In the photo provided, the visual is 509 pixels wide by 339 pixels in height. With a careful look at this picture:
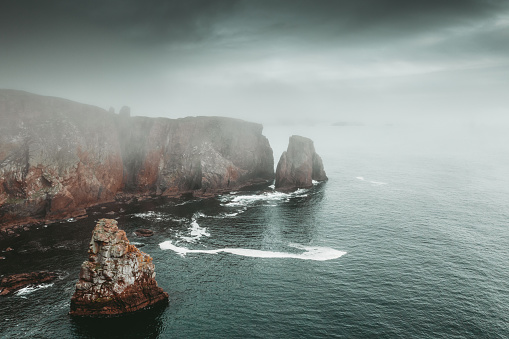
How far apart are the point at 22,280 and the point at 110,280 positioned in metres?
19.6

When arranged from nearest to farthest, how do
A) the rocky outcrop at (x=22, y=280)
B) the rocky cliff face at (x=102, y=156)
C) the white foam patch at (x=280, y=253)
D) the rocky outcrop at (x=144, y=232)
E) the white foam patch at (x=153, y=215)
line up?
the rocky outcrop at (x=22, y=280)
the white foam patch at (x=280, y=253)
the rocky outcrop at (x=144, y=232)
the rocky cliff face at (x=102, y=156)
the white foam patch at (x=153, y=215)

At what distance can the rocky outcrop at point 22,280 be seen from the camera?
161 ft

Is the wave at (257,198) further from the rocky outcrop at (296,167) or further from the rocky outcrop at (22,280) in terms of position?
the rocky outcrop at (22,280)

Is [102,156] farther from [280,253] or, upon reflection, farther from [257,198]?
[280,253]

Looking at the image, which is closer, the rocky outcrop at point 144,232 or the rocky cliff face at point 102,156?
the rocky outcrop at point 144,232

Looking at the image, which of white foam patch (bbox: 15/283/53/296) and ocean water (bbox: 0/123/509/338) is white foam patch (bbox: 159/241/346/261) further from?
white foam patch (bbox: 15/283/53/296)

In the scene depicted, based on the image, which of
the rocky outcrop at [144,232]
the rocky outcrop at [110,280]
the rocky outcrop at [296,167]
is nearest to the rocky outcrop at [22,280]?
the rocky outcrop at [110,280]

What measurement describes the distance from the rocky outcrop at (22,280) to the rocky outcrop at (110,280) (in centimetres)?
1297

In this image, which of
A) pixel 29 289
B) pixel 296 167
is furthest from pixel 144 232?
pixel 296 167

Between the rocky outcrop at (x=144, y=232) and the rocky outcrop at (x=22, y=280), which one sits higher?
the rocky outcrop at (x=144, y=232)

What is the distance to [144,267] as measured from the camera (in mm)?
46500

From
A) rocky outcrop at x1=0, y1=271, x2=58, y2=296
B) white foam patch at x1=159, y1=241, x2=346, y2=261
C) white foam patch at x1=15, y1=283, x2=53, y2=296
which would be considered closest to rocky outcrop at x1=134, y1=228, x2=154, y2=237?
white foam patch at x1=159, y1=241, x2=346, y2=261

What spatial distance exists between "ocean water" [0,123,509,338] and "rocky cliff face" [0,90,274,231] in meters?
10.6

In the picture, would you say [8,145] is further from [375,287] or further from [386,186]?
[386,186]
